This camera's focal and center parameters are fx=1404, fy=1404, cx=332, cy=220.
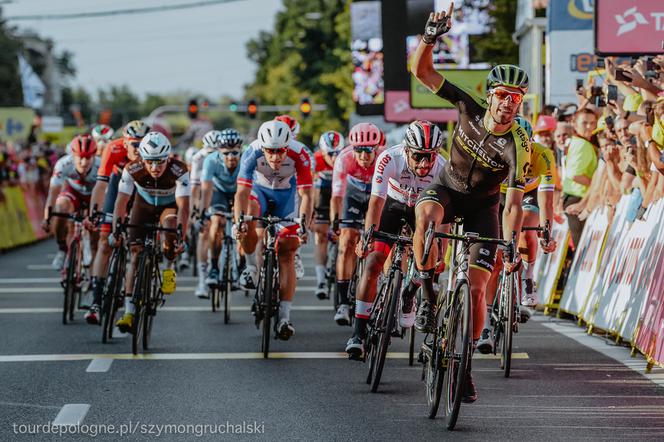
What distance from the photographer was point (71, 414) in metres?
8.63

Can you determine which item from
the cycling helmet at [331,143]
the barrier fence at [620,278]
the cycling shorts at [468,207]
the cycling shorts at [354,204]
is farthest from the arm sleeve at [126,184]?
the cycling helmet at [331,143]

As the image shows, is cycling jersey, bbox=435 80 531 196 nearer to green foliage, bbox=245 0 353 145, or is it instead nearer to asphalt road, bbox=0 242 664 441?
asphalt road, bbox=0 242 664 441

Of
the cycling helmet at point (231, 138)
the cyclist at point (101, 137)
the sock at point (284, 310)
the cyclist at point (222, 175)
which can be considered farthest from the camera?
the cyclist at point (101, 137)

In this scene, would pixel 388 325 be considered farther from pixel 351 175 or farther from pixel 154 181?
pixel 351 175

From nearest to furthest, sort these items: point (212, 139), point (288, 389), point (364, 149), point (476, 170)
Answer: point (476, 170) → point (288, 389) → point (364, 149) → point (212, 139)

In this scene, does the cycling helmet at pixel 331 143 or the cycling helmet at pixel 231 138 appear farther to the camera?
the cycling helmet at pixel 331 143

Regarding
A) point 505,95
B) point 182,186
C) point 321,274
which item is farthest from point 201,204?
point 505,95

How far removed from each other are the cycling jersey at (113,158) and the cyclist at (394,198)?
380cm

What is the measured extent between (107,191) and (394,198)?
3.83 metres

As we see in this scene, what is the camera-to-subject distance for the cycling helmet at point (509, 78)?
8703 mm

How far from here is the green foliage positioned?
7762 cm

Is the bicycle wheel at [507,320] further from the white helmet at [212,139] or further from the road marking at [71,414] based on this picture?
the white helmet at [212,139]

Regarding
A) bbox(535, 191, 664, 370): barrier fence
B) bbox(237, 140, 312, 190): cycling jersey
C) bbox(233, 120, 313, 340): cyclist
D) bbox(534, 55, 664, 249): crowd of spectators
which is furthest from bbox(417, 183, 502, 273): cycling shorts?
bbox(237, 140, 312, 190): cycling jersey

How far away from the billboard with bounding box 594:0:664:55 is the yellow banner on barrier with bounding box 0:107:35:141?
4776cm
